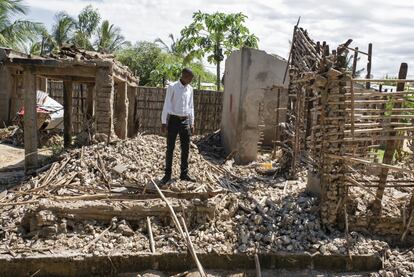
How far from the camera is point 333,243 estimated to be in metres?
A: 5.43

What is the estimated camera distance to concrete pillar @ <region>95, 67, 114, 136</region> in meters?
7.77

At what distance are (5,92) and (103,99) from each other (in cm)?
852

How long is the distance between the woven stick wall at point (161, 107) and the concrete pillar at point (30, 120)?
6.39 m

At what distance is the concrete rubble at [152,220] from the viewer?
5.21 metres

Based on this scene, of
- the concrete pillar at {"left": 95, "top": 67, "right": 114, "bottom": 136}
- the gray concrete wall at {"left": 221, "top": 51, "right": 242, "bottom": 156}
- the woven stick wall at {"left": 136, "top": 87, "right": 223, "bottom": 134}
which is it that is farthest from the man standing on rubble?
the woven stick wall at {"left": 136, "top": 87, "right": 223, "bottom": 134}

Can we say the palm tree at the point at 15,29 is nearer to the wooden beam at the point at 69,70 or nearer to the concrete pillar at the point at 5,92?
the concrete pillar at the point at 5,92

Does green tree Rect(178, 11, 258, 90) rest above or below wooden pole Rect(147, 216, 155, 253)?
above

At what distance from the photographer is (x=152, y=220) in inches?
220

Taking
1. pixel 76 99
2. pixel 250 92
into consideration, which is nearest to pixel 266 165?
pixel 250 92

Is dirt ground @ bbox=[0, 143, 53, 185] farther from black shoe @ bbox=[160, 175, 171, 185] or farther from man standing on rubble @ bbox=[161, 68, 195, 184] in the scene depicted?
man standing on rubble @ bbox=[161, 68, 195, 184]

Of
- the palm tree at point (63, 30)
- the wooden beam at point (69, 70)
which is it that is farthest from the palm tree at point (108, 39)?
the wooden beam at point (69, 70)

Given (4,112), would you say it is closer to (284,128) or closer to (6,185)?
(6,185)

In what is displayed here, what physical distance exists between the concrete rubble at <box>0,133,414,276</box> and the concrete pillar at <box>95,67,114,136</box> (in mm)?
1360

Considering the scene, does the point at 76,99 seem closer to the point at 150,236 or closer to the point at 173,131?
the point at 173,131
